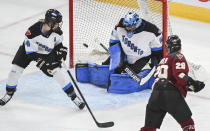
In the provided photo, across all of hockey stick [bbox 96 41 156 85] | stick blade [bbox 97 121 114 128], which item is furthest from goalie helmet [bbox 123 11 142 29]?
stick blade [bbox 97 121 114 128]

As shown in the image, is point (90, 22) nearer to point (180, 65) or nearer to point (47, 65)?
point (47, 65)

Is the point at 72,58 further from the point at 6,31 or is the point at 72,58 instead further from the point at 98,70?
the point at 6,31

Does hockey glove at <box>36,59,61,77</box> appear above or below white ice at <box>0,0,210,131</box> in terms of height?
above

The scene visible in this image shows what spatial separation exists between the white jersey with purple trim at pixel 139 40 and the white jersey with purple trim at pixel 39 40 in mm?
788

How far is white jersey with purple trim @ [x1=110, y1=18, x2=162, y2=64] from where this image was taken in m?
6.75

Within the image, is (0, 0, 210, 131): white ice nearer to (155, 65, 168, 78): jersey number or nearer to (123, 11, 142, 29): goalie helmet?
(123, 11, 142, 29): goalie helmet

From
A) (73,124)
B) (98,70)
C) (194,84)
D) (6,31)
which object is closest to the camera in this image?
(194,84)

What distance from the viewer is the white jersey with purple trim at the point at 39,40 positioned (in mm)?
6207

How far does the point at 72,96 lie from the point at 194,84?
1.71 metres

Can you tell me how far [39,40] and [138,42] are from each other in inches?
44.9

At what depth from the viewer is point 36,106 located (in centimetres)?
649

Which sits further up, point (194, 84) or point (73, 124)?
point (194, 84)

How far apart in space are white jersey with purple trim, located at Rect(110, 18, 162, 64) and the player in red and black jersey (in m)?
1.59

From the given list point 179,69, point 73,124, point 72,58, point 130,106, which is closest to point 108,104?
point 130,106
